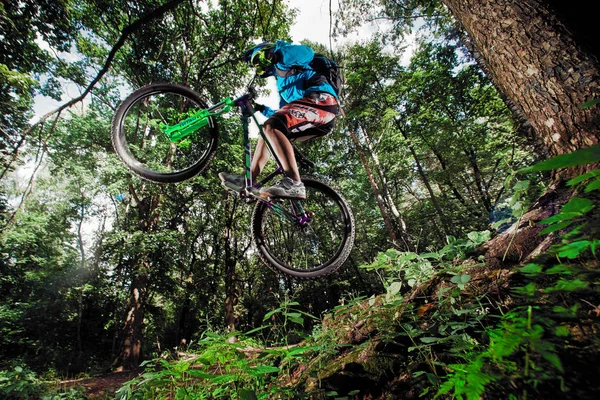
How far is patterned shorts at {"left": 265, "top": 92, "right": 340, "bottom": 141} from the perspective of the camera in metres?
2.38

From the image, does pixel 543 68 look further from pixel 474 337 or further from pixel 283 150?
pixel 283 150

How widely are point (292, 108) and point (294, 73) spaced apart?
377 mm

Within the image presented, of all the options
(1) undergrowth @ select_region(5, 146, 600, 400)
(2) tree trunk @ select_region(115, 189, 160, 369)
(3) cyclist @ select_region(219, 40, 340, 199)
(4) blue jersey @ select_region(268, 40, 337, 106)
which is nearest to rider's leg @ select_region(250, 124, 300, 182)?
(3) cyclist @ select_region(219, 40, 340, 199)

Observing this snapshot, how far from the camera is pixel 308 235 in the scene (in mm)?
3080

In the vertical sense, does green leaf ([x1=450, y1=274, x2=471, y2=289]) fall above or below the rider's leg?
below

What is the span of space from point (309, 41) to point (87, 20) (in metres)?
10.3

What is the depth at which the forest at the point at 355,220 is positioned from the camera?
97 centimetres

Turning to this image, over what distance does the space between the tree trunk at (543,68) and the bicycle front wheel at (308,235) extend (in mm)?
1646

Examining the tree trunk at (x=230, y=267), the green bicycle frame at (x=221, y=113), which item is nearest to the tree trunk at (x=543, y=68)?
the green bicycle frame at (x=221, y=113)

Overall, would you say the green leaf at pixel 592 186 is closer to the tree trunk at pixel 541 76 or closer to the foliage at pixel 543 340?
the foliage at pixel 543 340

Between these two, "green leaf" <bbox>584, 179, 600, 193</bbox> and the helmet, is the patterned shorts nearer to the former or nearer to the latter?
the helmet

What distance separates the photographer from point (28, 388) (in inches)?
→ 118

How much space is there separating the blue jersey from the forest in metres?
0.98

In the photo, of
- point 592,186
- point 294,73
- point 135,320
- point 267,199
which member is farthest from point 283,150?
point 135,320
